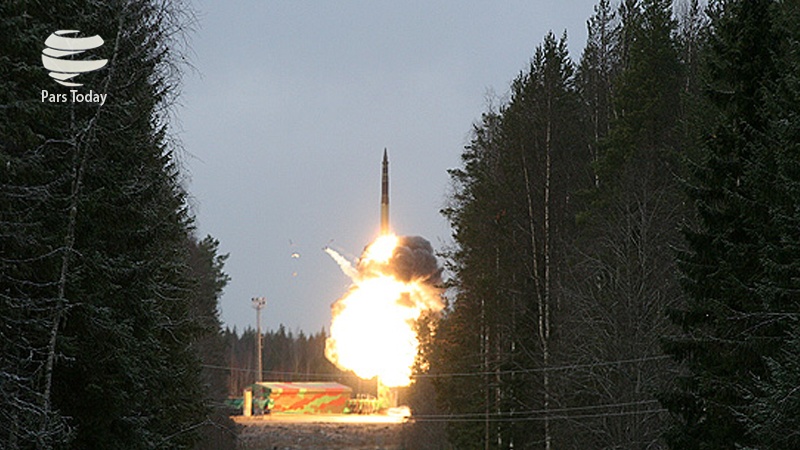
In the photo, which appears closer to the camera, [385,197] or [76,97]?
[76,97]

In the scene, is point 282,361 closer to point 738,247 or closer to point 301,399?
point 301,399

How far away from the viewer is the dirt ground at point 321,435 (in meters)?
70.4

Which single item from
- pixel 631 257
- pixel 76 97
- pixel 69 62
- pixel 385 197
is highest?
pixel 385 197

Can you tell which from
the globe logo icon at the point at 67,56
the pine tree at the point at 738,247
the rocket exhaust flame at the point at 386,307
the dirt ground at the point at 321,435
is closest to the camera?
the globe logo icon at the point at 67,56

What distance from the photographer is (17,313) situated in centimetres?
1501

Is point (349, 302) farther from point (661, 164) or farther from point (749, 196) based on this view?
point (749, 196)

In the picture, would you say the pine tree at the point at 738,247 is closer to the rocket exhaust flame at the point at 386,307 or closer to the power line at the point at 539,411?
the power line at the point at 539,411

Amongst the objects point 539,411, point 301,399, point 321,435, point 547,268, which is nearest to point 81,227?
point 547,268

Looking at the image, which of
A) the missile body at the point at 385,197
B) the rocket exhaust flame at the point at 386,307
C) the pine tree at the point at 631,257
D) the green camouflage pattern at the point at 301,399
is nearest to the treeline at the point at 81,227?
the pine tree at the point at 631,257

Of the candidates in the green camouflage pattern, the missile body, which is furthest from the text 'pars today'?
the missile body

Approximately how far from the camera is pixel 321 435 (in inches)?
2889

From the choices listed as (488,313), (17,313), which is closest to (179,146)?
(17,313)

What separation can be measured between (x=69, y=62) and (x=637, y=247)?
18.9 m

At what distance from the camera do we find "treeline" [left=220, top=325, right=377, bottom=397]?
153m
